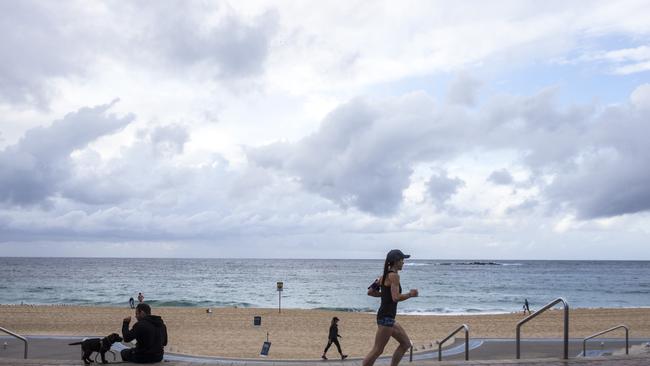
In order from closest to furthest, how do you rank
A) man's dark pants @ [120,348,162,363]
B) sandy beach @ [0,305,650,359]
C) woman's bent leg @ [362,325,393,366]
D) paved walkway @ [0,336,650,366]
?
woman's bent leg @ [362,325,393,366]
man's dark pants @ [120,348,162,363]
paved walkway @ [0,336,650,366]
sandy beach @ [0,305,650,359]

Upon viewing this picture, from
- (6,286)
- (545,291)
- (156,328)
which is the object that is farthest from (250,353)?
(6,286)

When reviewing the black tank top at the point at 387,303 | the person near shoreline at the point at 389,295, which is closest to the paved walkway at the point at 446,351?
the person near shoreline at the point at 389,295

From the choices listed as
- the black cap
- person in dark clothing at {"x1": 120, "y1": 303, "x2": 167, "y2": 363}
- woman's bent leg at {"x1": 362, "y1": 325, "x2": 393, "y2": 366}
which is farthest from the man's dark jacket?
the black cap

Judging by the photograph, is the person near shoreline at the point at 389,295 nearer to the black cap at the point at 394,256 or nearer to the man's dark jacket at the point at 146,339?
the black cap at the point at 394,256

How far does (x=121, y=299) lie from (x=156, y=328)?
53.3 metres

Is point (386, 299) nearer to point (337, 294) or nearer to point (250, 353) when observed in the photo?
point (250, 353)

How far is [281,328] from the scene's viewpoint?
27281mm

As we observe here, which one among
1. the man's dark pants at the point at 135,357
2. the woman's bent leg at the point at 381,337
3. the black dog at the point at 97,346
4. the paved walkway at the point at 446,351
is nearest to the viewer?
the woman's bent leg at the point at 381,337

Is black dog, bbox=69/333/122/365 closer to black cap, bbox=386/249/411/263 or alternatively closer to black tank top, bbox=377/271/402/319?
black tank top, bbox=377/271/402/319

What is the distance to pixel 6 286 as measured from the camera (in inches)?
3022

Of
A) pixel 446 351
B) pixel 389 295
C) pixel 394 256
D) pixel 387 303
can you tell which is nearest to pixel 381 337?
pixel 387 303

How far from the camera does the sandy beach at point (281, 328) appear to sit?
1983 centimetres

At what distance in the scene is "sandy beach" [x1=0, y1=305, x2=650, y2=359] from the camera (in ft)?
65.1

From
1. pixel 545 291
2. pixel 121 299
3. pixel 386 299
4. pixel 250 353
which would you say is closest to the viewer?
pixel 386 299
